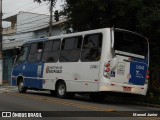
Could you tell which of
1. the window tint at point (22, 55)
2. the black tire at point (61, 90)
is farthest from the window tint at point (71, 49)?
the window tint at point (22, 55)

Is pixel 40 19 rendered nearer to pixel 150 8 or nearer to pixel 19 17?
pixel 19 17

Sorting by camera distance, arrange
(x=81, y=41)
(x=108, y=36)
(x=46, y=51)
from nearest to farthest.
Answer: (x=108, y=36)
(x=81, y=41)
(x=46, y=51)

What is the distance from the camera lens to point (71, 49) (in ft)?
66.3

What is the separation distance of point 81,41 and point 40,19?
1528 inches

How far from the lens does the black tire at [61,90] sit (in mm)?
20781

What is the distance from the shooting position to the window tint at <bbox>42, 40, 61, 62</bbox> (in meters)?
21.4

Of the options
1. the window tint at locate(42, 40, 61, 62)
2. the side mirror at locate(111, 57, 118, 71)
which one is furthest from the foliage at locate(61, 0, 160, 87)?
the side mirror at locate(111, 57, 118, 71)

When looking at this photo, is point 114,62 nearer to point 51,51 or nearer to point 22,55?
point 51,51

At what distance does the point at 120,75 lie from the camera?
1833 centimetres

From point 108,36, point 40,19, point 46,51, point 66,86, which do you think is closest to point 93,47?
point 108,36

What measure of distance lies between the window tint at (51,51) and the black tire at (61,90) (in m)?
1.22

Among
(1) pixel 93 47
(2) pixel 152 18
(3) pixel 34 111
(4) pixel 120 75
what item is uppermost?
(2) pixel 152 18

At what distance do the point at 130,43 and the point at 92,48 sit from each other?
1657 millimetres

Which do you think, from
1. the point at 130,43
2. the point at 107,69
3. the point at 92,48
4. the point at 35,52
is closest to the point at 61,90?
the point at 92,48
